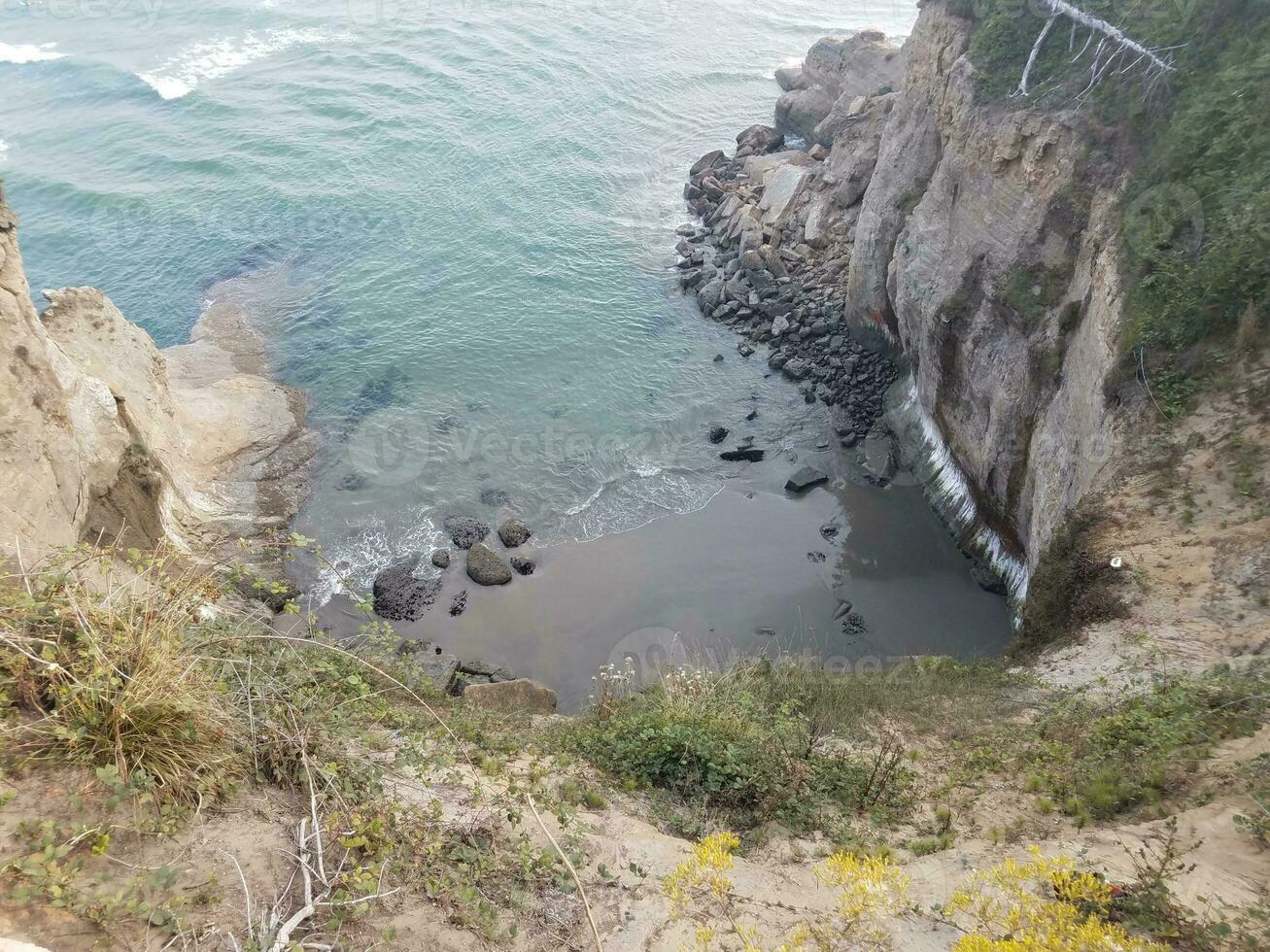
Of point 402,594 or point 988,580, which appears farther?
point 402,594

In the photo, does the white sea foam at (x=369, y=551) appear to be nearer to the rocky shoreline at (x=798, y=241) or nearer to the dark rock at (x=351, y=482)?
the dark rock at (x=351, y=482)

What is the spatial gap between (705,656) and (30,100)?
50224 millimetres

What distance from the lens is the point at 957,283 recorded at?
17.3m

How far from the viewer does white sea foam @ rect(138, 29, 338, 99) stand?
41688 millimetres

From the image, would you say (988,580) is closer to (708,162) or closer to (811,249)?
(811,249)

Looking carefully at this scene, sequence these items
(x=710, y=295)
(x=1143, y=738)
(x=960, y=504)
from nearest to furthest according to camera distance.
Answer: (x=1143, y=738)
(x=960, y=504)
(x=710, y=295)

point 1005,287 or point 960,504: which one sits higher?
point 1005,287

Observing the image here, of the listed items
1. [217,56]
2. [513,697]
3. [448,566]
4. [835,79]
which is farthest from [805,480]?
[217,56]

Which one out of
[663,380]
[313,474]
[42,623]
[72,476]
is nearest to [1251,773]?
[42,623]

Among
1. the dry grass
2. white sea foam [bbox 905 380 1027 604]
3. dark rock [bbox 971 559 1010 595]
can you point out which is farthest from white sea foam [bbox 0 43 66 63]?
dark rock [bbox 971 559 1010 595]

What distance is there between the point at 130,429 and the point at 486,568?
321 inches

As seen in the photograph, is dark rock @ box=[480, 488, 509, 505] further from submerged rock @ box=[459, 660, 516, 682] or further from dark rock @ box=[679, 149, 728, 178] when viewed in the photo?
dark rock @ box=[679, 149, 728, 178]

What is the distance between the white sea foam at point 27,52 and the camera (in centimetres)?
4456

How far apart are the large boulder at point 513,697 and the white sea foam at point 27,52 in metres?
54.4
